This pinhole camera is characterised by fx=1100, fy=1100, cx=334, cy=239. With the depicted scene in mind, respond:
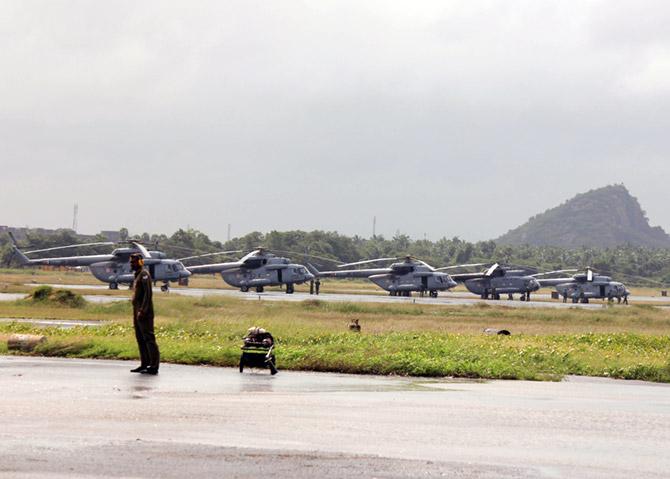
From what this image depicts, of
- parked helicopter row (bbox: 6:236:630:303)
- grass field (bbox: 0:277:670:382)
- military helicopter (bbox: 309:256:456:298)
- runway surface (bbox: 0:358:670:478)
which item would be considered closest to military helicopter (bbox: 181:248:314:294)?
parked helicopter row (bbox: 6:236:630:303)

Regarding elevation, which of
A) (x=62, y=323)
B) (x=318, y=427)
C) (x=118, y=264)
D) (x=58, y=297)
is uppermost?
(x=118, y=264)

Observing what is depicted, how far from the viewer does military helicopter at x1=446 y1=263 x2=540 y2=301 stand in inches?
3949

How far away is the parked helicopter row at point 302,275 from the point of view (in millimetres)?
90375

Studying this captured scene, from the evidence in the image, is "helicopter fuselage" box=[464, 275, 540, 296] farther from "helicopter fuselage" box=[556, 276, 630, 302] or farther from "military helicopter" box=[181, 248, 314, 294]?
"military helicopter" box=[181, 248, 314, 294]

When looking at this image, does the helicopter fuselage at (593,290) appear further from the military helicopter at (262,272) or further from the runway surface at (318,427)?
the runway surface at (318,427)

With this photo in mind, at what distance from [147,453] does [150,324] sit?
917 centimetres

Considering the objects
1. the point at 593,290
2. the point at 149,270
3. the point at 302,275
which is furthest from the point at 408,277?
the point at 149,270

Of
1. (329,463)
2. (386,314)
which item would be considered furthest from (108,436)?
(386,314)

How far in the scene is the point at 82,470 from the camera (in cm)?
941

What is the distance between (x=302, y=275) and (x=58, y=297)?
143ft

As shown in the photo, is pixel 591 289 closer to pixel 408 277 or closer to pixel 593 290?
pixel 593 290

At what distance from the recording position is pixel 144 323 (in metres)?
19.4

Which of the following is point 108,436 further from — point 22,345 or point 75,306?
point 75,306

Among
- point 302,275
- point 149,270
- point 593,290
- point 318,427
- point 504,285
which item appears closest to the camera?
point 318,427
